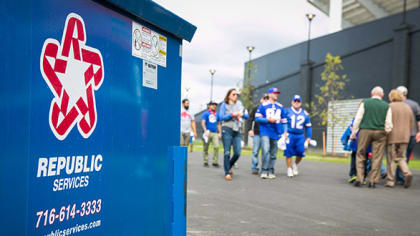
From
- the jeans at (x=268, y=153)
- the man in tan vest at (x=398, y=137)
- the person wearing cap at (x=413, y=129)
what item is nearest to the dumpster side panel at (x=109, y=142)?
the jeans at (x=268, y=153)

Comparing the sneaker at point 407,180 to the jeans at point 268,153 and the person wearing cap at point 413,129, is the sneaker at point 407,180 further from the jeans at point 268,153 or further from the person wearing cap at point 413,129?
the jeans at point 268,153

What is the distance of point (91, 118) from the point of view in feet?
5.85

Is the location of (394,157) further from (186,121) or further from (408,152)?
(186,121)

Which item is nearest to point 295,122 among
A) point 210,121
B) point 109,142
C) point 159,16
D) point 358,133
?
point 358,133

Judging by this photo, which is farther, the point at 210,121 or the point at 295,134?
the point at 210,121

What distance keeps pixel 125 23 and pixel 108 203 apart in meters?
0.90

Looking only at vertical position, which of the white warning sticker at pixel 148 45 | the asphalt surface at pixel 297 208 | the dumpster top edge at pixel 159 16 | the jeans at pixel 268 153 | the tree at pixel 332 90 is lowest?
the asphalt surface at pixel 297 208

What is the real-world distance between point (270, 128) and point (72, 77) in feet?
26.0

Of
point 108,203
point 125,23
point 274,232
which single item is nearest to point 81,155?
point 108,203

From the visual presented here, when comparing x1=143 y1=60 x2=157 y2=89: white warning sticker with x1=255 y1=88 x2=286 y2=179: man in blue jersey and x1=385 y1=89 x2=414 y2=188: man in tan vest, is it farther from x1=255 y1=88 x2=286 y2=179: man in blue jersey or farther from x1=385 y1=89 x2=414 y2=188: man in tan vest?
x1=385 y1=89 x2=414 y2=188: man in tan vest

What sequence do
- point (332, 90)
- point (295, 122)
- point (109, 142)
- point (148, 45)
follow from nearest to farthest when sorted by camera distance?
point (109, 142)
point (148, 45)
point (295, 122)
point (332, 90)

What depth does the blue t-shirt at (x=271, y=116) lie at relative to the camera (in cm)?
919

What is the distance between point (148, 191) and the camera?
2.17 metres

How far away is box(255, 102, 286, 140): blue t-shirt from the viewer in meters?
9.19
